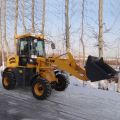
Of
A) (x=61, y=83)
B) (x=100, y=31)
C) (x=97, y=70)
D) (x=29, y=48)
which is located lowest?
(x=61, y=83)

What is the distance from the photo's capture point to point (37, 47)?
14.3 metres

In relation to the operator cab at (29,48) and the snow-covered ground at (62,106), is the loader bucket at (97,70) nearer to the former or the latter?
the snow-covered ground at (62,106)

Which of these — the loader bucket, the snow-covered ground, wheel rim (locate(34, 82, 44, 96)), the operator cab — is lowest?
the snow-covered ground

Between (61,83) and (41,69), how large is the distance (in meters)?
1.78

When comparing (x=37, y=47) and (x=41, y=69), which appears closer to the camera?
(x=41, y=69)

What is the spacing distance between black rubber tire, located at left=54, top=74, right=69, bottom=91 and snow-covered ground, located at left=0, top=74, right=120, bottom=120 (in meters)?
0.31

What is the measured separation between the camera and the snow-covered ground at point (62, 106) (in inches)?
392

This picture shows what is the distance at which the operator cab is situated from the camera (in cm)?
1397

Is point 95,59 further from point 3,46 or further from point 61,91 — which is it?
point 3,46

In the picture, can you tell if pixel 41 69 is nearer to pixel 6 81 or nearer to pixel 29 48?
pixel 29 48

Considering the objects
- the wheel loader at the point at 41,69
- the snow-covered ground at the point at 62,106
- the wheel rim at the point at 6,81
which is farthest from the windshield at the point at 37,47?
the wheel rim at the point at 6,81

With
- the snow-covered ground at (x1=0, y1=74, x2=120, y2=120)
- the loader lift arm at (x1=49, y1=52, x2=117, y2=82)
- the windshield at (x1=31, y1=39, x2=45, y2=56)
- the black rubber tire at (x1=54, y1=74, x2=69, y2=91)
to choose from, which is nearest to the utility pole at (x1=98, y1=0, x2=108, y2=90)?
the snow-covered ground at (x1=0, y1=74, x2=120, y2=120)

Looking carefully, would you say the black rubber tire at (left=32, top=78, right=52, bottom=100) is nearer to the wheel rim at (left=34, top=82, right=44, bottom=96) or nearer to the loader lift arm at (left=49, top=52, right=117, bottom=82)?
the wheel rim at (left=34, top=82, right=44, bottom=96)

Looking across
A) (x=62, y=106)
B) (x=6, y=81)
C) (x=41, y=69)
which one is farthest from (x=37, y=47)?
(x=62, y=106)
